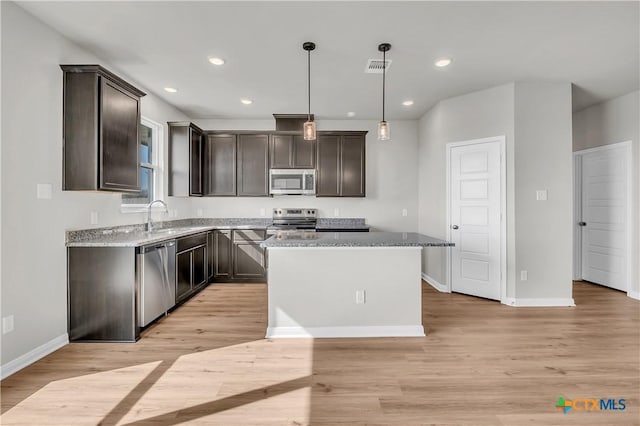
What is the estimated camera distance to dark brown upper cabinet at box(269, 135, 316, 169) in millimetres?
5117

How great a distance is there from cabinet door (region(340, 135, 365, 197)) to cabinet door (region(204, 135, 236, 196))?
72.5 inches

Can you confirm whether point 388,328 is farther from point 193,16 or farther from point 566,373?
point 193,16

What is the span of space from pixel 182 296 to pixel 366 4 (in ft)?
11.9

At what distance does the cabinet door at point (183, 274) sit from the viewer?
11.9 ft

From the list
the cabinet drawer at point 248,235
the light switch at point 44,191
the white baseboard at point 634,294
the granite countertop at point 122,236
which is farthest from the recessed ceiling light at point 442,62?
the white baseboard at point 634,294

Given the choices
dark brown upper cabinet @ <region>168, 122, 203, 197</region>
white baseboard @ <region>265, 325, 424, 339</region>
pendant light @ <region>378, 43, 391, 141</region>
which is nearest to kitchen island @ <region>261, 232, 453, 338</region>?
white baseboard @ <region>265, 325, 424, 339</region>

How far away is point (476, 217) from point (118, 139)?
14.1ft

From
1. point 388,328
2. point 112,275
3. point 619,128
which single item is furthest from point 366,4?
point 619,128

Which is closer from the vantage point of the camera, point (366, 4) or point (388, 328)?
point (366, 4)

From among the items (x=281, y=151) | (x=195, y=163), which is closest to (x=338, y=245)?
(x=281, y=151)

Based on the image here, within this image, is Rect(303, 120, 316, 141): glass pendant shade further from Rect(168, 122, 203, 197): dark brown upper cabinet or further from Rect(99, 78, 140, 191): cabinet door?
Rect(168, 122, 203, 197): dark brown upper cabinet

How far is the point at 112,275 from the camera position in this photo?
8.93 feet

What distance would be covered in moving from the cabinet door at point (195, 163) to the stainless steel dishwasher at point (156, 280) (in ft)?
4.84

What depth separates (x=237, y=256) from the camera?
4.85m
